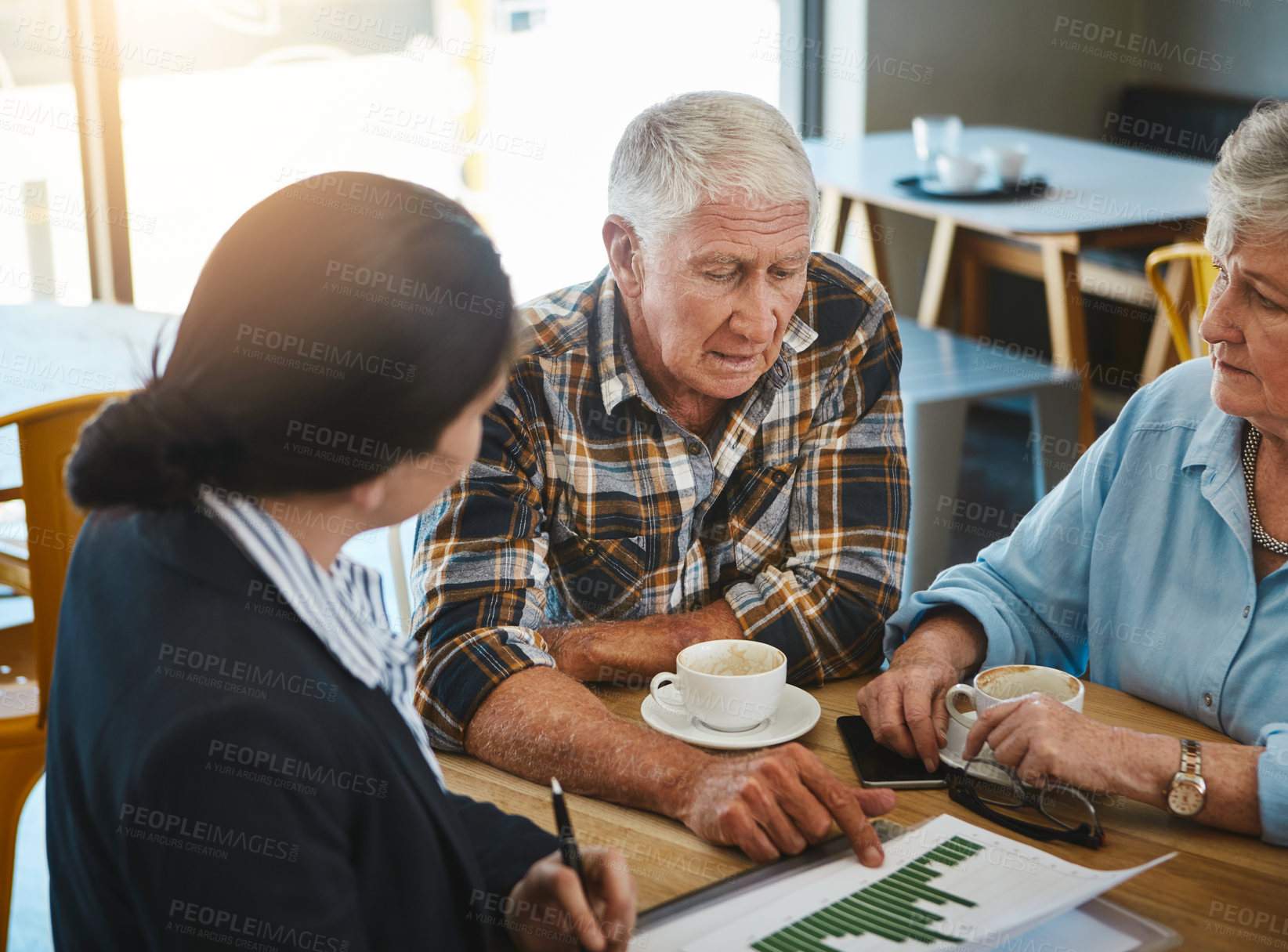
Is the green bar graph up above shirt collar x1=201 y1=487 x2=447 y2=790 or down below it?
below

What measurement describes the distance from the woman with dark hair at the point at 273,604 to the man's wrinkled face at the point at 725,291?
64cm

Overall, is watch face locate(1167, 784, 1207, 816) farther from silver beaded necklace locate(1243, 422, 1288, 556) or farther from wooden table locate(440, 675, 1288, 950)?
silver beaded necklace locate(1243, 422, 1288, 556)

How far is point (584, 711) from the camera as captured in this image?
1230mm

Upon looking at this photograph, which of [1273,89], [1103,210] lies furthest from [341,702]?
[1273,89]

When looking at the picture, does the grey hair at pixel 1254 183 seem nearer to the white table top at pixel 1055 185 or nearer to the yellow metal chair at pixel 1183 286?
the yellow metal chair at pixel 1183 286

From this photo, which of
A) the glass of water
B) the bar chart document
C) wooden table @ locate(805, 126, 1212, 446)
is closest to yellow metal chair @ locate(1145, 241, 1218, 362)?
wooden table @ locate(805, 126, 1212, 446)

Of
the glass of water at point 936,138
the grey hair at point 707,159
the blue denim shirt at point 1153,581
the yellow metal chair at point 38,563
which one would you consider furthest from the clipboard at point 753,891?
the glass of water at point 936,138

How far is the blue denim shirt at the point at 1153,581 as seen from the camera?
1280 millimetres

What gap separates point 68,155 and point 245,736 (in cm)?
407

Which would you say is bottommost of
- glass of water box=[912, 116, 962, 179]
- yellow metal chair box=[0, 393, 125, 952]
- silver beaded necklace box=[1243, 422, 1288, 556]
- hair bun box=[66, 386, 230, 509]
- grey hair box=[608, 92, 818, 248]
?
yellow metal chair box=[0, 393, 125, 952]

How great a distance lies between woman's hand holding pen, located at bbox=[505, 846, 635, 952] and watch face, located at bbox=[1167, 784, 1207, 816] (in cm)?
52

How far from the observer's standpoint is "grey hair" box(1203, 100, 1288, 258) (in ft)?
3.81

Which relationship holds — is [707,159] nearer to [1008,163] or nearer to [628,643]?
[628,643]

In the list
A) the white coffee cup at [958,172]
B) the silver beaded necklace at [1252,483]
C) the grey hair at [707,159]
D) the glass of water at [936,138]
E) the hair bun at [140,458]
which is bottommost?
the silver beaded necklace at [1252,483]
